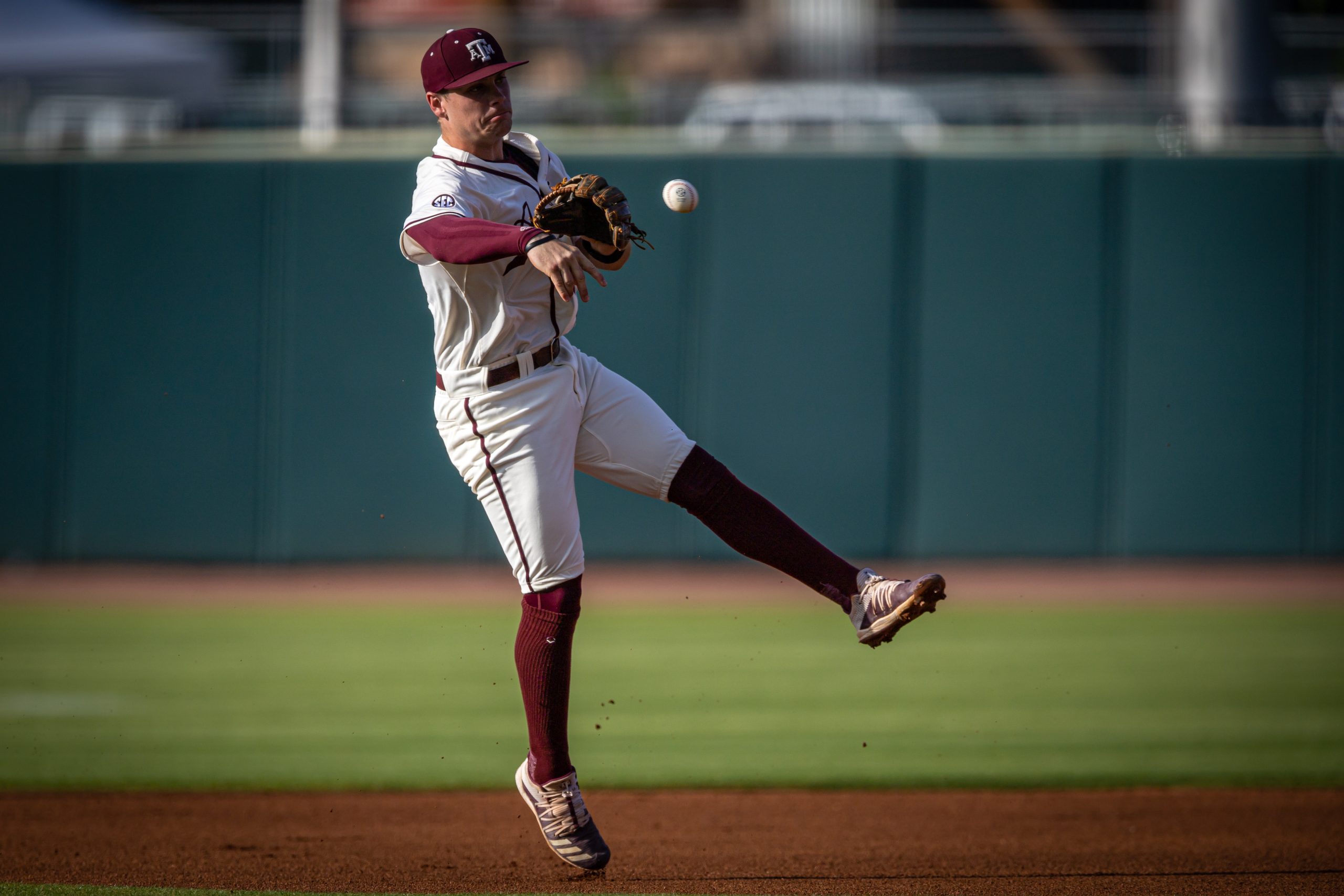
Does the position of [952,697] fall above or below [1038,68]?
below

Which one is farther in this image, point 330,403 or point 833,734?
point 330,403

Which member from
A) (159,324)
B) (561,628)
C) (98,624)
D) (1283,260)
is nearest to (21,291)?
(159,324)

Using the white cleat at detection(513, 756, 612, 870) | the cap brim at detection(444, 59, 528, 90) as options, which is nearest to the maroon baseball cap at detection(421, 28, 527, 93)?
the cap brim at detection(444, 59, 528, 90)

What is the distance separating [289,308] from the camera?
26.9ft

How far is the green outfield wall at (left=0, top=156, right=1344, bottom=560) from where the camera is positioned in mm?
8047

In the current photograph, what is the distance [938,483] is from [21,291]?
Result: 5.93 meters

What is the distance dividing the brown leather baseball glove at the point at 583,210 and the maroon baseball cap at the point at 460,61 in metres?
0.35

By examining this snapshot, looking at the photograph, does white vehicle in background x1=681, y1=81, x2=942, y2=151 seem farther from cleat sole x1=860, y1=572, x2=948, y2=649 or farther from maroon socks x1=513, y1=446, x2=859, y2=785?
cleat sole x1=860, y1=572, x2=948, y2=649

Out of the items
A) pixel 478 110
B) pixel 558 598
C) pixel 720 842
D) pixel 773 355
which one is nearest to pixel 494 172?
pixel 478 110

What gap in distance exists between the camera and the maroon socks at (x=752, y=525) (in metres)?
3.16

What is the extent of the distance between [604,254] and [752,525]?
764mm

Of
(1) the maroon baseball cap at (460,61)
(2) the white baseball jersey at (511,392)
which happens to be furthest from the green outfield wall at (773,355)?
(1) the maroon baseball cap at (460,61)

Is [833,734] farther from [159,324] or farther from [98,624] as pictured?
[159,324]

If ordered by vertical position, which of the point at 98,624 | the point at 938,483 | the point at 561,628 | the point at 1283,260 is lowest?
the point at 98,624
